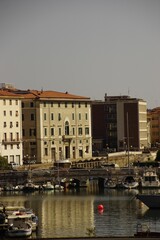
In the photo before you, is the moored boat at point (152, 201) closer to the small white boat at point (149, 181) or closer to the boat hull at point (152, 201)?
the boat hull at point (152, 201)

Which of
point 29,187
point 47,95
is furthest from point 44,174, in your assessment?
point 47,95

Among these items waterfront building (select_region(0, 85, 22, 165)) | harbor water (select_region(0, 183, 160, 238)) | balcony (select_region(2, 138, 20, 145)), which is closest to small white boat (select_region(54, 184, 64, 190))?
harbor water (select_region(0, 183, 160, 238))

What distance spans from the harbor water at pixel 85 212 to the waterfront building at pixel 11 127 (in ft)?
47.8

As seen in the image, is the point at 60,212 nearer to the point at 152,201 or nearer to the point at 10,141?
the point at 152,201

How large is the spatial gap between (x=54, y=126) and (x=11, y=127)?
5.43 meters

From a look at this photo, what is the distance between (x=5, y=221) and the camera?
162 feet

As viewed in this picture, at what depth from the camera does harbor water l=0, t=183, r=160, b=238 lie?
4788 centimetres

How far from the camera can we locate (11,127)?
3361 inches

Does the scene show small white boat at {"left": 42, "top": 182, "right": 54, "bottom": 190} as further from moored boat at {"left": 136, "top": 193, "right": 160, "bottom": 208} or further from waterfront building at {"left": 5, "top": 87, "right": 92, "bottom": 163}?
waterfront building at {"left": 5, "top": 87, "right": 92, "bottom": 163}

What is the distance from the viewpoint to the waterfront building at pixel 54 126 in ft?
290

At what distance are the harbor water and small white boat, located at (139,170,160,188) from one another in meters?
1.70

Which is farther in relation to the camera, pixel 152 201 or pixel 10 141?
pixel 10 141

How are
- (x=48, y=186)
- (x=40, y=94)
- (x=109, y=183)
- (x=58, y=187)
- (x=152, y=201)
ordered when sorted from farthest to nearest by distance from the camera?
1. (x=40, y=94)
2. (x=109, y=183)
3. (x=58, y=187)
4. (x=48, y=186)
5. (x=152, y=201)

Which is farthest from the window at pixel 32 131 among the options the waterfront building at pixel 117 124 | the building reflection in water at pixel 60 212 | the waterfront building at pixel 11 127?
the building reflection in water at pixel 60 212
